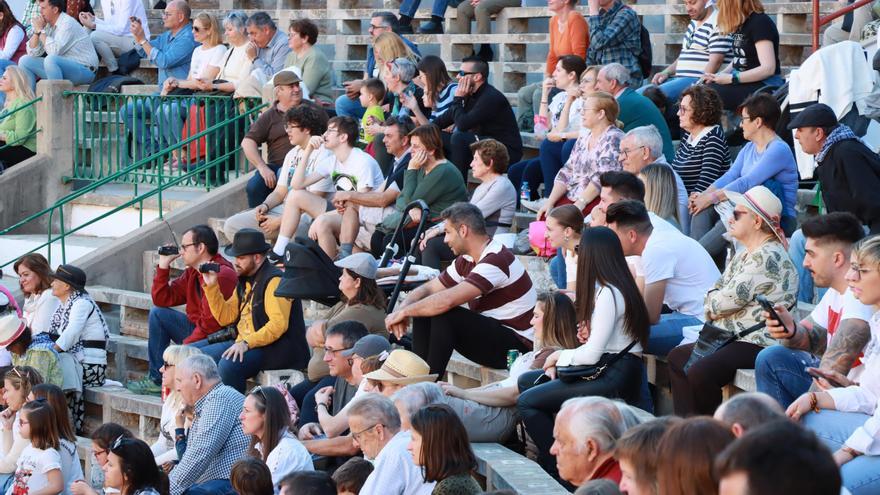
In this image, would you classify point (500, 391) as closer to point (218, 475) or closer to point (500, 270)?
point (500, 270)

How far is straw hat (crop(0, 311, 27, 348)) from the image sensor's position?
1093 centimetres

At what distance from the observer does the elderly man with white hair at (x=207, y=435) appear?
333 inches

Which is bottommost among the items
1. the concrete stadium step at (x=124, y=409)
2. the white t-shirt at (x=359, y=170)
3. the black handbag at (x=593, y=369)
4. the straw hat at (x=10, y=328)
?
the concrete stadium step at (x=124, y=409)

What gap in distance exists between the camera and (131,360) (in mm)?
11852

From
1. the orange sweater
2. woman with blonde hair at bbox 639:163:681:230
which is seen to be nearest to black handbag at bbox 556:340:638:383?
woman with blonde hair at bbox 639:163:681:230

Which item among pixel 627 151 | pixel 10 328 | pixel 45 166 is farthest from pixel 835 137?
pixel 45 166

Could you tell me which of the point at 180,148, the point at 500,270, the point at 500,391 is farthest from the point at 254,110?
the point at 500,391

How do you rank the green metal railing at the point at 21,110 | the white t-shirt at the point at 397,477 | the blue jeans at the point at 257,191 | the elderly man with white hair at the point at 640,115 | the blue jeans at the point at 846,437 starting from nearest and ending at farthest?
the blue jeans at the point at 846,437, the white t-shirt at the point at 397,477, the elderly man with white hair at the point at 640,115, the blue jeans at the point at 257,191, the green metal railing at the point at 21,110

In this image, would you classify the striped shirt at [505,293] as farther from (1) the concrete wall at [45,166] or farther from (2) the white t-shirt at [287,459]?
(1) the concrete wall at [45,166]

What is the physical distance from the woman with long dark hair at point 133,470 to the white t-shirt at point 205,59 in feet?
23.1

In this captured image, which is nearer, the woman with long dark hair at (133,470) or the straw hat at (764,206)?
the straw hat at (764,206)

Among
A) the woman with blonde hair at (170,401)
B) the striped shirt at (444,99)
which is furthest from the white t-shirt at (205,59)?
the woman with blonde hair at (170,401)

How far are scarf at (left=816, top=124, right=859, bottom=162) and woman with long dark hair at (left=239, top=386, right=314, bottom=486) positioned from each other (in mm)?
3405

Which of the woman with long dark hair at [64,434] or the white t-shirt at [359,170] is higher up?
the white t-shirt at [359,170]
